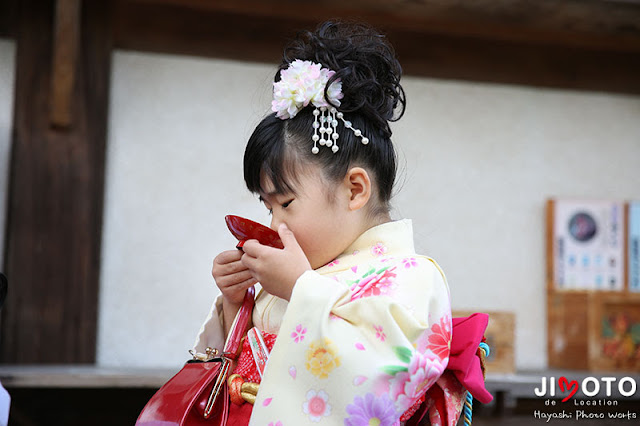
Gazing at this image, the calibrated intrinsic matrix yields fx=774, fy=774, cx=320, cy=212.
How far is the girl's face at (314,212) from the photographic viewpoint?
1.43 meters

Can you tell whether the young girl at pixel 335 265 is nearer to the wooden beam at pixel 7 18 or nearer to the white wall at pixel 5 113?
the white wall at pixel 5 113

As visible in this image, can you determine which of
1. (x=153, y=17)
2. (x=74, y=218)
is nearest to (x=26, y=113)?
(x=74, y=218)

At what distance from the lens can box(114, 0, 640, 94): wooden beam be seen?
10.8 feet

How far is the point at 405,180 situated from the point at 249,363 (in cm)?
204

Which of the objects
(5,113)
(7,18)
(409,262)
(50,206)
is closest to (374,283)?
(409,262)

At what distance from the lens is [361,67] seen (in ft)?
4.99

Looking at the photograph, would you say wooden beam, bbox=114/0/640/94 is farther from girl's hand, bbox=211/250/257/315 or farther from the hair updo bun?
girl's hand, bbox=211/250/257/315

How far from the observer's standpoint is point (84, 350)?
10.1 feet

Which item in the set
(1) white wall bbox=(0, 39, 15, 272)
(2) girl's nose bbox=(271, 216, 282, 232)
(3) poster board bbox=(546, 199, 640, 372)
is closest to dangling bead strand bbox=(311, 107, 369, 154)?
(2) girl's nose bbox=(271, 216, 282, 232)

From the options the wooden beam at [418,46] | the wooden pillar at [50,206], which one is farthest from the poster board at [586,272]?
the wooden pillar at [50,206]

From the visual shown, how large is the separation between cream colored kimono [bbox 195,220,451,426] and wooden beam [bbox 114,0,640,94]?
196cm

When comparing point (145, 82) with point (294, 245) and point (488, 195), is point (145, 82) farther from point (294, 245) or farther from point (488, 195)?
point (294, 245)

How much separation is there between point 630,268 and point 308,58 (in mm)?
2596

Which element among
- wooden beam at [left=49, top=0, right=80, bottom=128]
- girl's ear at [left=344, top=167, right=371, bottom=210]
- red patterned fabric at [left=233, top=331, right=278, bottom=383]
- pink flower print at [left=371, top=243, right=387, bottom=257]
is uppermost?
wooden beam at [left=49, top=0, right=80, bottom=128]
